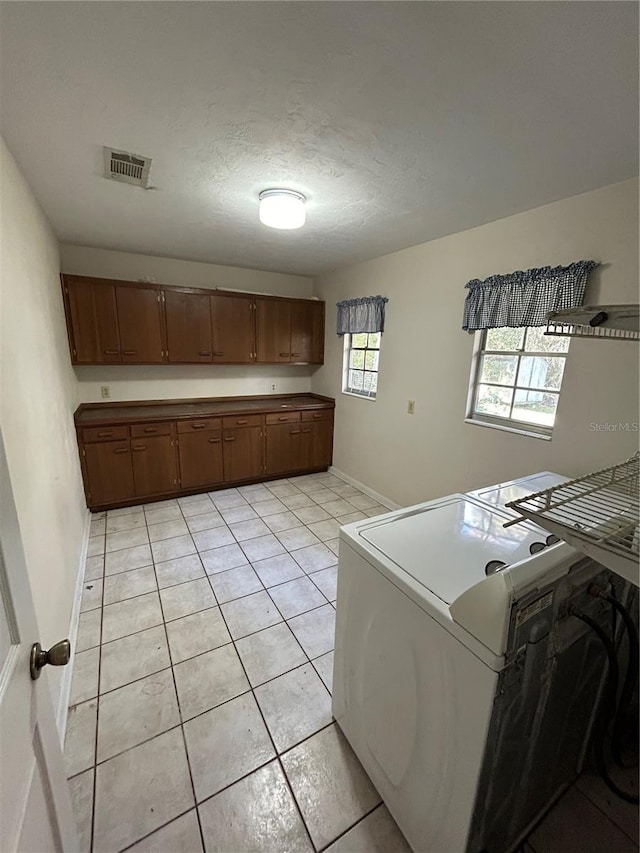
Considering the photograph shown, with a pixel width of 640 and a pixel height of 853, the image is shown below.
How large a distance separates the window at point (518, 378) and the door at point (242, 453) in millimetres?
2328

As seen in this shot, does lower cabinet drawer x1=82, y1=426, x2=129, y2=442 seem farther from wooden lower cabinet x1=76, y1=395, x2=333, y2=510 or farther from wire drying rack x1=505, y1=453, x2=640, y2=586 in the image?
wire drying rack x1=505, y1=453, x2=640, y2=586

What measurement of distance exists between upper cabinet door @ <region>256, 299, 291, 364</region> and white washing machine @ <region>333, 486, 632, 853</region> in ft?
10.2

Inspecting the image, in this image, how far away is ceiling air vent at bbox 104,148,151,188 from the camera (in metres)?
1.68

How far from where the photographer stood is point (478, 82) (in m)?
1.17

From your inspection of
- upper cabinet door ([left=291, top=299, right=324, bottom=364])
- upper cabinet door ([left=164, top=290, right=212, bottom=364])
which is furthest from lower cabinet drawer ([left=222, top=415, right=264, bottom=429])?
upper cabinet door ([left=291, top=299, right=324, bottom=364])

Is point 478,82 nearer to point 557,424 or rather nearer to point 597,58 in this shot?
point 597,58

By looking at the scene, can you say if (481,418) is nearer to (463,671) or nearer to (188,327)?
(463,671)

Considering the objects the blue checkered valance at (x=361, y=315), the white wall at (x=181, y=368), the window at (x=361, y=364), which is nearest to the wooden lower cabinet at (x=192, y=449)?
the white wall at (x=181, y=368)

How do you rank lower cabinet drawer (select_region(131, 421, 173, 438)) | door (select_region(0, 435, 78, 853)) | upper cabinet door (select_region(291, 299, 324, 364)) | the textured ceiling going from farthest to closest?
upper cabinet door (select_region(291, 299, 324, 364)) → lower cabinet drawer (select_region(131, 421, 173, 438)) → the textured ceiling → door (select_region(0, 435, 78, 853))

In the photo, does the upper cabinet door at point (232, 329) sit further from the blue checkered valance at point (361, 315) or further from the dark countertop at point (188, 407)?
the blue checkered valance at point (361, 315)

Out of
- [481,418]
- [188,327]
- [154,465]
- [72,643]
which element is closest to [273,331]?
[188,327]

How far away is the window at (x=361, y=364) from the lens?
3732 millimetres

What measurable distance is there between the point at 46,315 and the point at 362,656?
2738mm

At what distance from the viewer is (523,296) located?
2.21m
